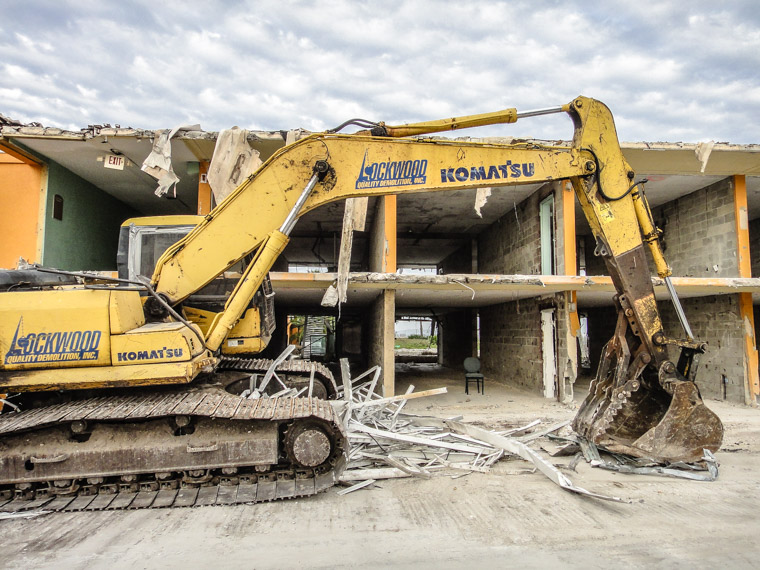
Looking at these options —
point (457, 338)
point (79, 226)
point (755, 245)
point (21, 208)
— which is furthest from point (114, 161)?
point (755, 245)

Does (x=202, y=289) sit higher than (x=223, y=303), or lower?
higher

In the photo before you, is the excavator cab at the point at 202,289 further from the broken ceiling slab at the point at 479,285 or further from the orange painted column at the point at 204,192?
the orange painted column at the point at 204,192

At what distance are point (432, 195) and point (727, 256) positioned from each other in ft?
23.6

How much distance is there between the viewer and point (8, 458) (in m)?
3.77

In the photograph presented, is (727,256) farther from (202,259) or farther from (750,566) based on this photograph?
(202,259)

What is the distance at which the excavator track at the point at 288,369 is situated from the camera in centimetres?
529

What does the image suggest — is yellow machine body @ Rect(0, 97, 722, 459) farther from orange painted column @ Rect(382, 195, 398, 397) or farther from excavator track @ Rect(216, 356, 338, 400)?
orange painted column @ Rect(382, 195, 398, 397)

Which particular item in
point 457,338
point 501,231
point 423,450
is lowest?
point 423,450

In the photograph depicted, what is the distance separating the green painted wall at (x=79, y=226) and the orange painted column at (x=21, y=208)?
0.15m

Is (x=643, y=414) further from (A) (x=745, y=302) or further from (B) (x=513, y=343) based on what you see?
(A) (x=745, y=302)

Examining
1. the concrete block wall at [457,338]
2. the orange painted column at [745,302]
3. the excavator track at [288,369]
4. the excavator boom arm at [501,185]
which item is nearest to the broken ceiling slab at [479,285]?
the orange painted column at [745,302]

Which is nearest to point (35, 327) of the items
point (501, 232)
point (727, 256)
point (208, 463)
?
point (208, 463)

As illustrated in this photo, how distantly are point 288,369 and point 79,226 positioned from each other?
8268 mm

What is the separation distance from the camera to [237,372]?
16.8 feet
